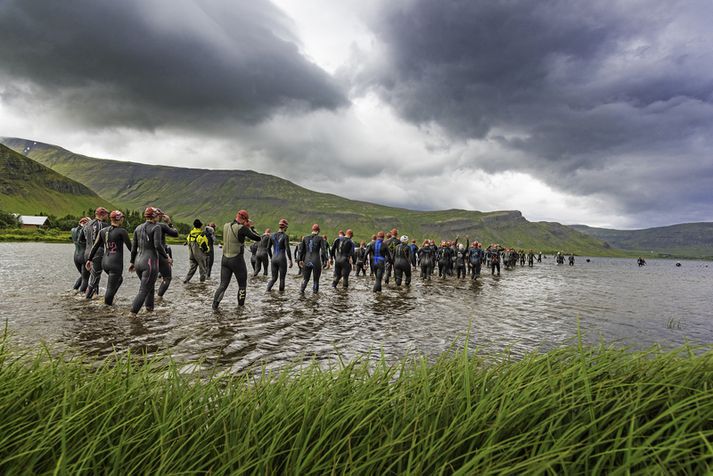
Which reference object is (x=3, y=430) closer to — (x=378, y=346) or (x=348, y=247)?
(x=378, y=346)

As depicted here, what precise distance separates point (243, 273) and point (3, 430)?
28.1ft

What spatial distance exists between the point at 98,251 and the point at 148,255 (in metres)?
3.64

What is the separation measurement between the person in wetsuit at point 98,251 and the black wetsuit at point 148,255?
5.53 feet

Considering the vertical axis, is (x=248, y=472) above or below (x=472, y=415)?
below

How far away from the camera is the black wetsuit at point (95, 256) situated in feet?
36.5

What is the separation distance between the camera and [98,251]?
1173 centimetres

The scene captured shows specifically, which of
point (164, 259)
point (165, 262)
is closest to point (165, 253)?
point (164, 259)

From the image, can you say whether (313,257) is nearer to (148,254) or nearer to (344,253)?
(344,253)

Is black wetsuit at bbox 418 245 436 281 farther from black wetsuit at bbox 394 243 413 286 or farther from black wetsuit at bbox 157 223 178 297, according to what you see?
black wetsuit at bbox 157 223 178 297

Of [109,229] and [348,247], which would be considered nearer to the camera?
[109,229]

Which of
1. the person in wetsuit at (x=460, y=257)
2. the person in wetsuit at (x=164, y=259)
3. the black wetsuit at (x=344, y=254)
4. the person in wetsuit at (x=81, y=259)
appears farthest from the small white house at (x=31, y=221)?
the black wetsuit at (x=344, y=254)

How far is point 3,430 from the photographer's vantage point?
2.21 meters

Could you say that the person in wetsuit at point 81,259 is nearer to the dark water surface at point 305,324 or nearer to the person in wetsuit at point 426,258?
the dark water surface at point 305,324

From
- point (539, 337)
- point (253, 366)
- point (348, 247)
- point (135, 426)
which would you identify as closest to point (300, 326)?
point (253, 366)
